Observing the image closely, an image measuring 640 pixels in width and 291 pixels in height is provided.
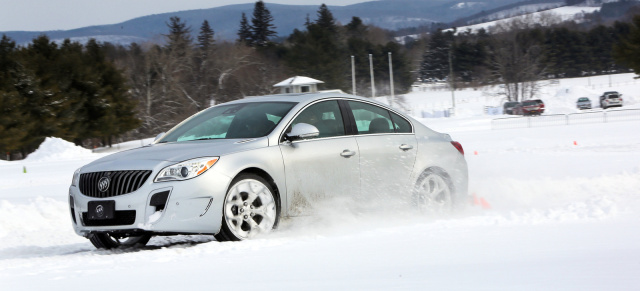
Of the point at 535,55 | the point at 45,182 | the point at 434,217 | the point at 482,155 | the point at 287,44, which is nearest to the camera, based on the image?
the point at 434,217

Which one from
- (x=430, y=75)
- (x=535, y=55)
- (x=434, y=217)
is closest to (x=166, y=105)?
(x=535, y=55)

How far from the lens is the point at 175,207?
22.2 ft

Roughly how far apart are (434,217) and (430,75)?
14244cm

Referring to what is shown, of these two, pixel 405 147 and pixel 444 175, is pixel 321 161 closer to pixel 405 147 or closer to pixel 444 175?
pixel 405 147

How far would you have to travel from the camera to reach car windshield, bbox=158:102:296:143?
774 centimetres

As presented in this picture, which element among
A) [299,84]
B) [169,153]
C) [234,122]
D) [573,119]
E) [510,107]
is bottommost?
[573,119]

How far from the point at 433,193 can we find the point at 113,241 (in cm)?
343

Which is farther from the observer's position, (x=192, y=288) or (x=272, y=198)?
(x=272, y=198)

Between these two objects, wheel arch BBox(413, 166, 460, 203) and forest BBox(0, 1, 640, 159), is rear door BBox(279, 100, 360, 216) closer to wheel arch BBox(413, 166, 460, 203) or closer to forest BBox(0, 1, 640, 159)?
wheel arch BBox(413, 166, 460, 203)

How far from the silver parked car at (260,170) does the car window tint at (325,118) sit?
0.5 inches

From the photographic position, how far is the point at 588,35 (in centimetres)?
13425

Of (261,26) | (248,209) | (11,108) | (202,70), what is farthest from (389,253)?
(261,26)

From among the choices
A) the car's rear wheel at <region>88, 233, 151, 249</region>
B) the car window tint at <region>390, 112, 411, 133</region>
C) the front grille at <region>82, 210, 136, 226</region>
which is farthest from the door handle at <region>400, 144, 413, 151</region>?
the front grille at <region>82, 210, 136, 226</region>

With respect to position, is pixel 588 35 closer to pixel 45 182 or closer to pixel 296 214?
pixel 45 182
